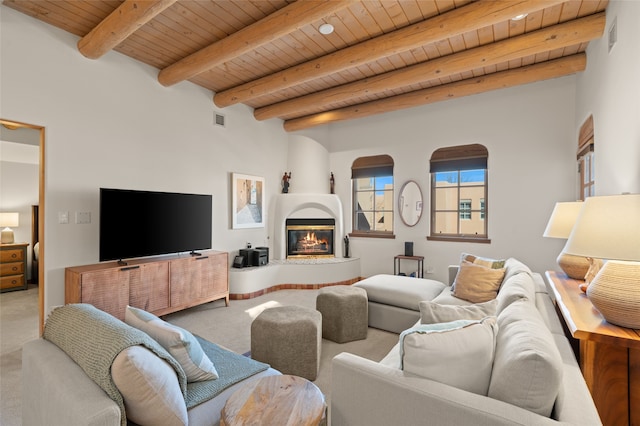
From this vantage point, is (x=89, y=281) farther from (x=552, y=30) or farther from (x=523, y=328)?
(x=552, y=30)

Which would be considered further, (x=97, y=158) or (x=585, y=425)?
(x=97, y=158)

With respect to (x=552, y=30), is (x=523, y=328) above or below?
below

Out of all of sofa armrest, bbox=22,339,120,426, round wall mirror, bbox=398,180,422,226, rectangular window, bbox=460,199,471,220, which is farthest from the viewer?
round wall mirror, bbox=398,180,422,226

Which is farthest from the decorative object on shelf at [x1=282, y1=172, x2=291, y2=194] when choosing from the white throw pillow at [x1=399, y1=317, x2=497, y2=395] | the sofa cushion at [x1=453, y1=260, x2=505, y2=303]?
the white throw pillow at [x1=399, y1=317, x2=497, y2=395]

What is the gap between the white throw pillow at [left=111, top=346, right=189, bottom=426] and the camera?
1162 mm

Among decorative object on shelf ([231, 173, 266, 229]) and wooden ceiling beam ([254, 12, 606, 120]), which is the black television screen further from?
wooden ceiling beam ([254, 12, 606, 120])

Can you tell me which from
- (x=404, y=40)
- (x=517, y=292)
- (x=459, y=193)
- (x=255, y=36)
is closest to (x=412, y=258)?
(x=459, y=193)

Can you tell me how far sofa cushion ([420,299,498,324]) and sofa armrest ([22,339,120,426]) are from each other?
1.62 meters

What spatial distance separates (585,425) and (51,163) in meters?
4.25

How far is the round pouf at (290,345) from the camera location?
2480mm

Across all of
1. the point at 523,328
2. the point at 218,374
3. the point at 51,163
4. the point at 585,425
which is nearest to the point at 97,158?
the point at 51,163

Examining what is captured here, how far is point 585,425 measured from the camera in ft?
3.39

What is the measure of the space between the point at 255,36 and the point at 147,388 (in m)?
2.89

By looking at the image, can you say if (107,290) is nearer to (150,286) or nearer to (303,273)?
(150,286)
